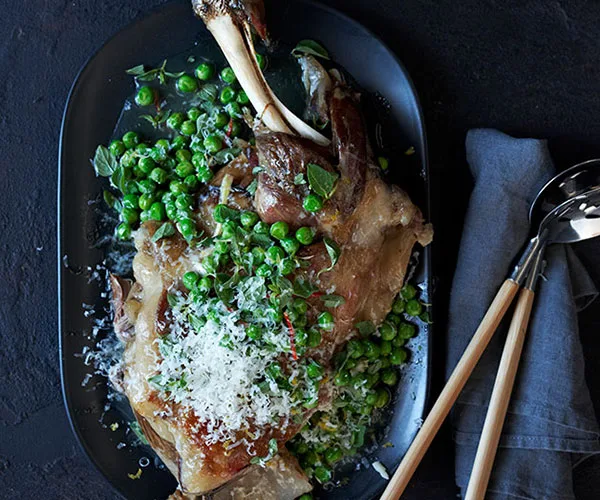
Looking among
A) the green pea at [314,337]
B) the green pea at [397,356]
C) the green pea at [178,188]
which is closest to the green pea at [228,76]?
the green pea at [178,188]

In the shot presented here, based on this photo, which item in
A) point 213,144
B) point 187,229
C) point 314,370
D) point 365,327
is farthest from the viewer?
point 213,144

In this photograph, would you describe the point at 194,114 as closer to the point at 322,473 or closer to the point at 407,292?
the point at 407,292

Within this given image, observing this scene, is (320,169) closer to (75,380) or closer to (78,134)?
(78,134)

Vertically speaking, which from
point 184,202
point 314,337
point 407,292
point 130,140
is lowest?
Answer: point 407,292

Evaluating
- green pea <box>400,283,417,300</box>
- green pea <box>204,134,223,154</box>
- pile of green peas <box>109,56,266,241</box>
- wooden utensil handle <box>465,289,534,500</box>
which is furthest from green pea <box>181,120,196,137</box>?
wooden utensil handle <box>465,289,534,500</box>

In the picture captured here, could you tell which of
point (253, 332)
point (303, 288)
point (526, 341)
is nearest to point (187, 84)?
point (303, 288)

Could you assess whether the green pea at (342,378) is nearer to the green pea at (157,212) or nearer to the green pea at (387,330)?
the green pea at (387,330)
